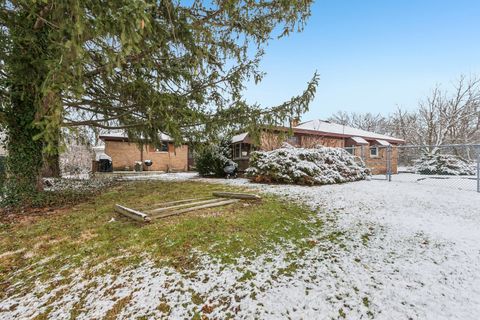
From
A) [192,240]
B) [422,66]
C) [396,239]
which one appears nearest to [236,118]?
[192,240]

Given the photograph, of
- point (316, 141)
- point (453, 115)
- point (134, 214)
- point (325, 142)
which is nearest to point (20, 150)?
point (134, 214)

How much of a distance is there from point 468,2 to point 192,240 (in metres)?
13.5

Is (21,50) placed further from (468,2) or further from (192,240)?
(468,2)

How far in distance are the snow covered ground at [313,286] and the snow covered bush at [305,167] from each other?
4664 mm

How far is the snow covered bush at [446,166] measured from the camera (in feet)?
54.5

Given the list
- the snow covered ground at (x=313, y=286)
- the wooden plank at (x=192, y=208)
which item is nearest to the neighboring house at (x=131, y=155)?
the wooden plank at (x=192, y=208)

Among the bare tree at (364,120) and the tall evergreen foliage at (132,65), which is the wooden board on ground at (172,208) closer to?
the tall evergreen foliage at (132,65)

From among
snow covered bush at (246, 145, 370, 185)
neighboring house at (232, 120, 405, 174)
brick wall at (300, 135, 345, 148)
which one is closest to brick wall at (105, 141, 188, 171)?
neighboring house at (232, 120, 405, 174)

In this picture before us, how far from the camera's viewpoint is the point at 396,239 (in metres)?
3.43

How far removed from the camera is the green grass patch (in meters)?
2.90

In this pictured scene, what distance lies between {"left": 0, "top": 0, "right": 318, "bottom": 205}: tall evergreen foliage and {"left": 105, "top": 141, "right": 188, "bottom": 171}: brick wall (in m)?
11.8

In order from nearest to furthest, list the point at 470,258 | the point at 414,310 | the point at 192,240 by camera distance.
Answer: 1. the point at 414,310
2. the point at 470,258
3. the point at 192,240

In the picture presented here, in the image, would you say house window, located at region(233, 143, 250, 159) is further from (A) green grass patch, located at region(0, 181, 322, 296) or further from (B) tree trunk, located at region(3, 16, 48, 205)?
(B) tree trunk, located at region(3, 16, 48, 205)

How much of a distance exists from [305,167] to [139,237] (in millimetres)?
6185
